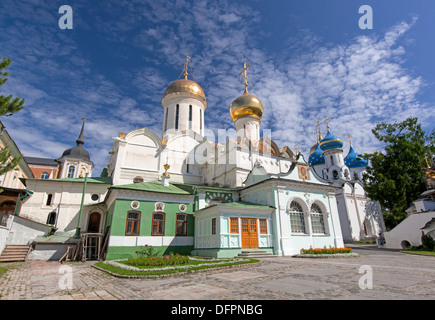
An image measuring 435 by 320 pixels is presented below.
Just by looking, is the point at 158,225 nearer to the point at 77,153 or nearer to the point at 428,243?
the point at 428,243

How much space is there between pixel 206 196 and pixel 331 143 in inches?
1065

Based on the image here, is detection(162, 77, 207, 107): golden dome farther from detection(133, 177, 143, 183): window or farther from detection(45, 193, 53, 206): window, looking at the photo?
detection(45, 193, 53, 206): window

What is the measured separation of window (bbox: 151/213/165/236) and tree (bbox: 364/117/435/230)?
21.4 meters

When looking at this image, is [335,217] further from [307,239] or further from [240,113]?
[240,113]

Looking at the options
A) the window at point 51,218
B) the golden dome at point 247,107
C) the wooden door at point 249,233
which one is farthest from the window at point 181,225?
the golden dome at point 247,107

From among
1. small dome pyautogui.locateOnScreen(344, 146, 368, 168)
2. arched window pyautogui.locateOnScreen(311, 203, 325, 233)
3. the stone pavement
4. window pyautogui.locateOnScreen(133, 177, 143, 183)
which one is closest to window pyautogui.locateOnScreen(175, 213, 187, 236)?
window pyautogui.locateOnScreen(133, 177, 143, 183)

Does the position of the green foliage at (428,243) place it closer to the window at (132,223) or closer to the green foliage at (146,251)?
the green foliage at (146,251)

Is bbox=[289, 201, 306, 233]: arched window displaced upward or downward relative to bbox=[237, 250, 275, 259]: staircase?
upward

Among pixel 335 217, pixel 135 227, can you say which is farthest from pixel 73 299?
pixel 335 217

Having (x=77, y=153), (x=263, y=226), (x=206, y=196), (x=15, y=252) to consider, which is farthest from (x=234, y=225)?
(x=77, y=153)

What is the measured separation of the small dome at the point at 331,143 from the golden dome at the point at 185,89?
2072 cm

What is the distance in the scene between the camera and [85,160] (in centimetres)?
3994

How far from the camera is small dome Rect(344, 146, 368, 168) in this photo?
130 feet

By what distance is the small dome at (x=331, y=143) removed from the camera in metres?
37.2
